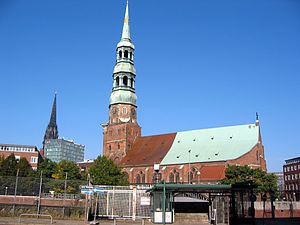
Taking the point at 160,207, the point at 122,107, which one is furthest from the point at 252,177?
the point at 160,207

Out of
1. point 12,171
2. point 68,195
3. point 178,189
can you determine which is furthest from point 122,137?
point 178,189

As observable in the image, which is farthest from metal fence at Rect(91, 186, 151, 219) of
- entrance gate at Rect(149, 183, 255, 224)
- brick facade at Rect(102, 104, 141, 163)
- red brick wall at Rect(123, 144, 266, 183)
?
brick facade at Rect(102, 104, 141, 163)

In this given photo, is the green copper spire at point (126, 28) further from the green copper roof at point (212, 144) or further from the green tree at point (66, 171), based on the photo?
the green tree at point (66, 171)

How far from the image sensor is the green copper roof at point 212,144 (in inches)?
3000

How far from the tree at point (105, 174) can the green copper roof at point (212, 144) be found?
1292 centimetres

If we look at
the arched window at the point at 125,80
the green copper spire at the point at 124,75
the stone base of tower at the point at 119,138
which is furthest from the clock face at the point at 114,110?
the arched window at the point at 125,80

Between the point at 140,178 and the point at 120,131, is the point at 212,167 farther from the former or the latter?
the point at 120,131

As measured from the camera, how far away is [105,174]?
7294cm

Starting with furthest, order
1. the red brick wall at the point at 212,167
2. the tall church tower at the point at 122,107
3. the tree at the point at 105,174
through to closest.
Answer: the tall church tower at the point at 122,107 → the red brick wall at the point at 212,167 → the tree at the point at 105,174

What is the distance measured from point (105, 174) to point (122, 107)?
64.4 ft

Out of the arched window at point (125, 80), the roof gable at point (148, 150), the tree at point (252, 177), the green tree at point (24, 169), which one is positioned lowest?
the tree at point (252, 177)

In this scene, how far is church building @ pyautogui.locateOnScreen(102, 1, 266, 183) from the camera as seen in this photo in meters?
75.4

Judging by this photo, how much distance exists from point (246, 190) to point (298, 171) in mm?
98168

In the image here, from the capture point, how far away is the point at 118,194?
30.1 m
